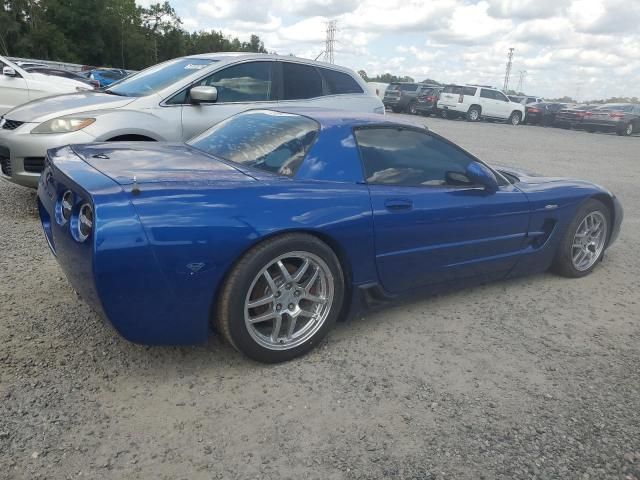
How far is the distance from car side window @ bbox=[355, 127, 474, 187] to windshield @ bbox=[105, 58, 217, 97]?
111 inches

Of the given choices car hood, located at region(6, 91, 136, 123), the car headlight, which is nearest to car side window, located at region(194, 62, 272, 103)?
car hood, located at region(6, 91, 136, 123)

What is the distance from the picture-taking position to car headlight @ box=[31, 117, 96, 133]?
15.1 feet

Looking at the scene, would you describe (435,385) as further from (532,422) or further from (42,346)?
(42,346)

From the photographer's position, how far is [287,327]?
9.20ft

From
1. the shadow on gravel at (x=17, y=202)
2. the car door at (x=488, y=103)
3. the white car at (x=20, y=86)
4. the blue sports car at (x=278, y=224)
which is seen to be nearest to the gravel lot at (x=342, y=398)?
the blue sports car at (x=278, y=224)

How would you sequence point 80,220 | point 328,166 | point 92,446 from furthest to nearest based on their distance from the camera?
point 328,166 < point 80,220 < point 92,446

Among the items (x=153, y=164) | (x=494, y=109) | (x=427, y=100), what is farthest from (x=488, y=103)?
(x=153, y=164)

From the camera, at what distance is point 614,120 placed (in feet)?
75.2

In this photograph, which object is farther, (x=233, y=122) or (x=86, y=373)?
(x=233, y=122)

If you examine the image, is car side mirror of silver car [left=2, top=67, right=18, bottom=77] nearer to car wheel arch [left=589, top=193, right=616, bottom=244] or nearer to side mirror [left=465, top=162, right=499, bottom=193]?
side mirror [left=465, top=162, right=499, bottom=193]

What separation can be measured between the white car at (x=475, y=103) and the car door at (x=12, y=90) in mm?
19557

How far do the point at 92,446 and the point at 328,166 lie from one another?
176 cm

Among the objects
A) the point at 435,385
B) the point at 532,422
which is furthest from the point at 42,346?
the point at 532,422

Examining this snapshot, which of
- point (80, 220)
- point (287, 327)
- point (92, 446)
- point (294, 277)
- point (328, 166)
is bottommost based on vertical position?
point (92, 446)
